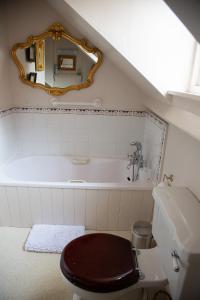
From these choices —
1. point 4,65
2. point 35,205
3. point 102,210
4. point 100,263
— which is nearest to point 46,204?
point 35,205

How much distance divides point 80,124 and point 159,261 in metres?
1.78

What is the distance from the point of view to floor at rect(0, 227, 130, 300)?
1.55 metres

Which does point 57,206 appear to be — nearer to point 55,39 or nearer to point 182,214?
point 182,214

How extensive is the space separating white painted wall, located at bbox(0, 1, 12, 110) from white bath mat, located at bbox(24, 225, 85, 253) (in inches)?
52.1

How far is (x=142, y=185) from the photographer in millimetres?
2049

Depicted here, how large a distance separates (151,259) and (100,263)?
0.32m

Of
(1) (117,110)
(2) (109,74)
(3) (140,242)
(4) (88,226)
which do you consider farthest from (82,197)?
(2) (109,74)

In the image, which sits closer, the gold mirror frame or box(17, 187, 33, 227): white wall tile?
box(17, 187, 33, 227): white wall tile

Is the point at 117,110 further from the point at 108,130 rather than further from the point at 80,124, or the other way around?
the point at 80,124

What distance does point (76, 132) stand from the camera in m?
2.68

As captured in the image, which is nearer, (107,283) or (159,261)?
(107,283)

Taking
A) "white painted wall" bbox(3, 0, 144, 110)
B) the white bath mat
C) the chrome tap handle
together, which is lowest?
the white bath mat

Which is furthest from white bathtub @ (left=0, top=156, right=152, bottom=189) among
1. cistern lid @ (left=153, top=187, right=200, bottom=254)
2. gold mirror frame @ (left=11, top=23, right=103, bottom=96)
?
cistern lid @ (left=153, top=187, right=200, bottom=254)

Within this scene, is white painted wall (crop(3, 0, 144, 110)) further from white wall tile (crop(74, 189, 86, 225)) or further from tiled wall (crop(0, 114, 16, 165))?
white wall tile (crop(74, 189, 86, 225))
